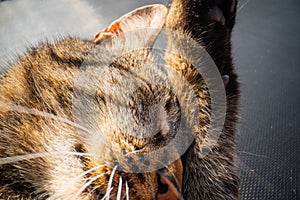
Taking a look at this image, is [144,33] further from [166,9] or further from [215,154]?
[215,154]

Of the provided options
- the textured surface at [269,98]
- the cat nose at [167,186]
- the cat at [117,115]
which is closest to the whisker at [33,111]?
the cat at [117,115]

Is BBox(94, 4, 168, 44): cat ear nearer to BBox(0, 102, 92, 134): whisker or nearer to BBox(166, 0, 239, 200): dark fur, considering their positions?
BBox(166, 0, 239, 200): dark fur

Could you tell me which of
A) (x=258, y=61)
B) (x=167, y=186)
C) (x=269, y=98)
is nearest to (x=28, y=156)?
(x=167, y=186)

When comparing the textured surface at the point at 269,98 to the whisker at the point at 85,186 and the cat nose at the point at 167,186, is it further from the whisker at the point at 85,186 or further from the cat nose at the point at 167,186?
the whisker at the point at 85,186

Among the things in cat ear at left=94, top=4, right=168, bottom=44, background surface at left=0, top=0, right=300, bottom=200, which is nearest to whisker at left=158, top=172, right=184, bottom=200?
cat ear at left=94, top=4, right=168, bottom=44

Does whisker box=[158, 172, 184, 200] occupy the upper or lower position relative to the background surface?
upper

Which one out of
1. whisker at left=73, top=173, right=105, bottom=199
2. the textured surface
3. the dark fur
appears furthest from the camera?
the textured surface

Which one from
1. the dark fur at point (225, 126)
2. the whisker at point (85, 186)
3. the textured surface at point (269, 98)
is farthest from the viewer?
the textured surface at point (269, 98)

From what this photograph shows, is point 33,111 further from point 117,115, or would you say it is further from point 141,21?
point 141,21
